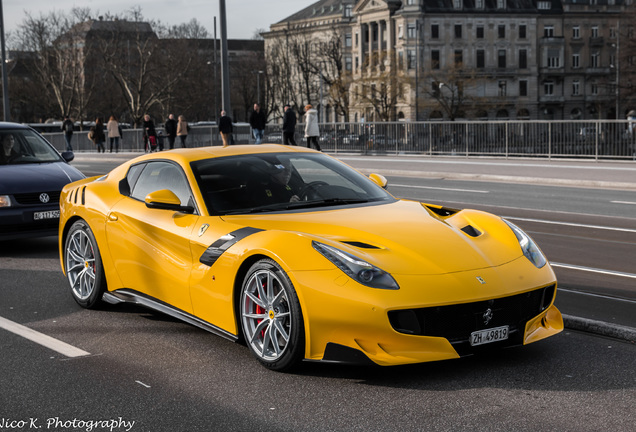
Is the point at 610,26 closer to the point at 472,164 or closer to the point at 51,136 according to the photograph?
the point at 51,136

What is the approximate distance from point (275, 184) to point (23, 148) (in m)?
6.54

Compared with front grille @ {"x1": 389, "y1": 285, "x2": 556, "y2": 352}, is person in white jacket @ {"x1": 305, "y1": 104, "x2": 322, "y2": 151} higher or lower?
higher

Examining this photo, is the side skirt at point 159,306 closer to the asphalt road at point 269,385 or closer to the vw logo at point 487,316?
the asphalt road at point 269,385

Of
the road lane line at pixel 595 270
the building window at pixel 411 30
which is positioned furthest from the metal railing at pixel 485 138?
the building window at pixel 411 30

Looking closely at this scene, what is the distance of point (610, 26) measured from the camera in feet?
424

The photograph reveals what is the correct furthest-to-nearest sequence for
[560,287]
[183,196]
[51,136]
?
[51,136]
[560,287]
[183,196]

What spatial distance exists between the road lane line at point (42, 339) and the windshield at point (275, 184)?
1.29m

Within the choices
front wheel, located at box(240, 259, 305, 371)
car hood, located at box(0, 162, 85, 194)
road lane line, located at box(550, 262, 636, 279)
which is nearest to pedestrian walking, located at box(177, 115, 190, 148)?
car hood, located at box(0, 162, 85, 194)

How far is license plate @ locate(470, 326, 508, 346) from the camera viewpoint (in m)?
5.03

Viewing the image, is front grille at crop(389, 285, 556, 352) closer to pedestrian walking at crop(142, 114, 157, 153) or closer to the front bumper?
the front bumper

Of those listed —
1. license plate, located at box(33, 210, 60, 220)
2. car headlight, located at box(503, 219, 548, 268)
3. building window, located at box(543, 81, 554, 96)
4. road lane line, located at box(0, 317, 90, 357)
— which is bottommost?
road lane line, located at box(0, 317, 90, 357)

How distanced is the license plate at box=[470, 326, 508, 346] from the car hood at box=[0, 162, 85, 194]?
6965 mm

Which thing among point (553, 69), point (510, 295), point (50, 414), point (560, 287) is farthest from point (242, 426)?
point (553, 69)

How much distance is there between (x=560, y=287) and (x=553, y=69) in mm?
124076
